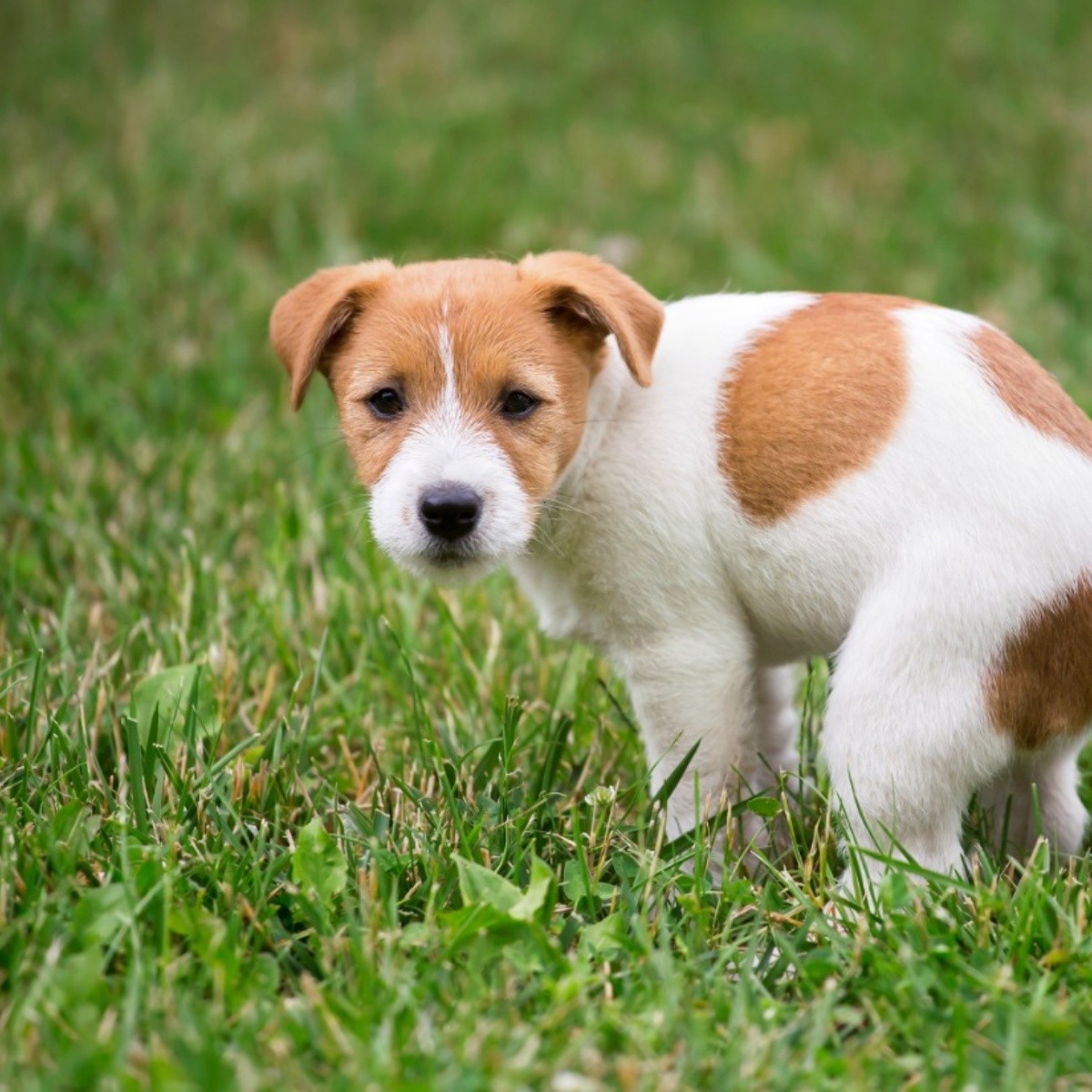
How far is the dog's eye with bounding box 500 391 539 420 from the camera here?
12.2 ft

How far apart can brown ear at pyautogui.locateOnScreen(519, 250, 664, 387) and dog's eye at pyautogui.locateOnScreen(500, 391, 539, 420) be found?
0.25 metres

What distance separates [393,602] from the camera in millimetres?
5090

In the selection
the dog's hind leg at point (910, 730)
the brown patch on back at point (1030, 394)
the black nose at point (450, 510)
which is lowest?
the dog's hind leg at point (910, 730)

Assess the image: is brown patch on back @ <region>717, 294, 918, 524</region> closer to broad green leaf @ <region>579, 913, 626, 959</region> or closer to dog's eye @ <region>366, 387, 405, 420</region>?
dog's eye @ <region>366, 387, 405, 420</region>

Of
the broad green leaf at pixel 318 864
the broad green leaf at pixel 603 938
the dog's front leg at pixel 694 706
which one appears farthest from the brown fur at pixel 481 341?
the broad green leaf at pixel 603 938

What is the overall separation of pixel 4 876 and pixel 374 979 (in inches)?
35.6

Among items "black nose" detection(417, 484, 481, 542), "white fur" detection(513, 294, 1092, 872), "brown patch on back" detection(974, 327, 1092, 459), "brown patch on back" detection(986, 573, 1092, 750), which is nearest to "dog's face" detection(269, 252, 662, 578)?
"black nose" detection(417, 484, 481, 542)

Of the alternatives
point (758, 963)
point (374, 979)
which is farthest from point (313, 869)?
point (758, 963)

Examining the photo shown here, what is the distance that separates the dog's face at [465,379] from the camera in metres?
3.53

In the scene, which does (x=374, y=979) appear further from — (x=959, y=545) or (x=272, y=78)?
(x=272, y=78)

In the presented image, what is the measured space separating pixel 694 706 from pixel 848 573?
54 cm

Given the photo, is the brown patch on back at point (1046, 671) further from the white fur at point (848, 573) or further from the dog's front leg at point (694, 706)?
the dog's front leg at point (694, 706)

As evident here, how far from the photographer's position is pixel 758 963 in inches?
130

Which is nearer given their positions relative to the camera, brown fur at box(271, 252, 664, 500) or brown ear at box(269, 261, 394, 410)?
brown fur at box(271, 252, 664, 500)
